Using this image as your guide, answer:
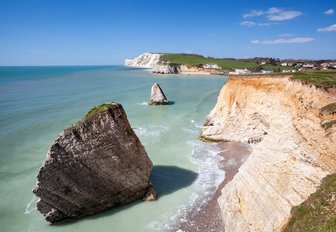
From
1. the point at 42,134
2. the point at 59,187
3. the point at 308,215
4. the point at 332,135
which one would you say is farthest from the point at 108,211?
the point at 42,134

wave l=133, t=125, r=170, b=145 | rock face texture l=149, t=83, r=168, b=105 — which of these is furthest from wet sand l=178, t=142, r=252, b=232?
rock face texture l=149, t=83, r=168, b=105

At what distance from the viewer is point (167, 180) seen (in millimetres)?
24078

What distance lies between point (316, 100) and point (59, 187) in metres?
16.2

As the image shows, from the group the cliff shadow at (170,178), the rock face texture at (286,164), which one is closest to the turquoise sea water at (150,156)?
the cliff shadow at (170,178)

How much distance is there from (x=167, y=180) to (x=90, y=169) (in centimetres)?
731

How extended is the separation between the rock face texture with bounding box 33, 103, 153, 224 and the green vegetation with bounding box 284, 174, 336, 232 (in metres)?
10.9

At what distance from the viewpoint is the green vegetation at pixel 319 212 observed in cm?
1033

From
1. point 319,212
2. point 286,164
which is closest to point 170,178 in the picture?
point 286,164

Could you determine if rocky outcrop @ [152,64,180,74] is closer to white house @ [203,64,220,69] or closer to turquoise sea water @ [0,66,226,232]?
white house @ [203,64,220,69]

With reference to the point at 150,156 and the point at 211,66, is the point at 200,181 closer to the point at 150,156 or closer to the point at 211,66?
the point at 150,156

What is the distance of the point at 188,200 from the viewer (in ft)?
68.4

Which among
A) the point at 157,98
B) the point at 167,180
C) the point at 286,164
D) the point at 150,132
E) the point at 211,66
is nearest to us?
the point at 286,164

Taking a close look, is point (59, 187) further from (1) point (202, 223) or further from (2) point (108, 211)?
(1) point (202, 223)

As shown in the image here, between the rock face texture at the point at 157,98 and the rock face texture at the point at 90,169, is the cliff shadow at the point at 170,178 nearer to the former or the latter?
the rock face texture at the point at 90,169
